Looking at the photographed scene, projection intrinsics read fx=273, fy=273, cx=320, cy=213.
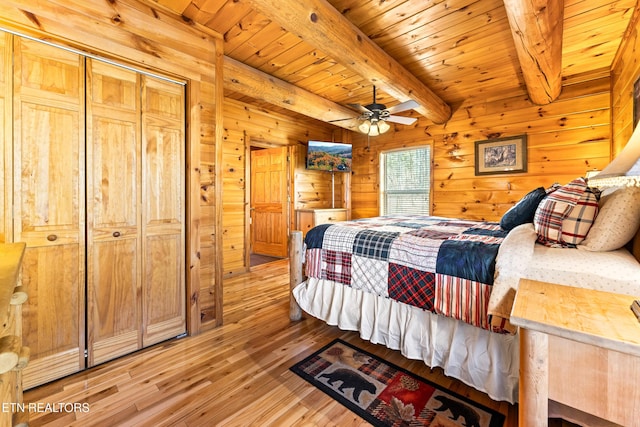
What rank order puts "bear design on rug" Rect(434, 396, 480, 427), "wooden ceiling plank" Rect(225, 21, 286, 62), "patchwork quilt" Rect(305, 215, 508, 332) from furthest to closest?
"wooden ceiling plank" Rect(225, 21, 286, 62) → "patchwork quilt" Rect(305, 215, 508, 332) → "bear design on rug" Rect(434, 396, 480, 427)

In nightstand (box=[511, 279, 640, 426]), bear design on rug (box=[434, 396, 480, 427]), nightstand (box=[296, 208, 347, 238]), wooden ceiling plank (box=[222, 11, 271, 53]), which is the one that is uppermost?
wooden ceiling plank (box=[222, 11, 271, 53])

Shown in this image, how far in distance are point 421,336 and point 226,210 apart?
3.10 metres

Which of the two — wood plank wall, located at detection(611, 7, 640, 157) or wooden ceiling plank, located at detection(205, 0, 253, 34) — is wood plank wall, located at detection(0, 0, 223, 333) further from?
wood plank wall, located at detection(611, 7, 640, 157)

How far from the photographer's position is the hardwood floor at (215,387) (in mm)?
1373

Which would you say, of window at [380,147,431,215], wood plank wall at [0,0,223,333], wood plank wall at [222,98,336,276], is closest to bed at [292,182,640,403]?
wood plank wall at [0,0,223,333]

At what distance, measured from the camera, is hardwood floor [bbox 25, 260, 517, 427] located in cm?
137

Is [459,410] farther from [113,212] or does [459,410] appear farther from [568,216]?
[113,212]

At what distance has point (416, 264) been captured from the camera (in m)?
1.69

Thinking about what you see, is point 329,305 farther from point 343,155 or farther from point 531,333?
point 343,155

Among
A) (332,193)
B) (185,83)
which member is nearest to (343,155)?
(332,193)

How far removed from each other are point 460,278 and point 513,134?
317cm

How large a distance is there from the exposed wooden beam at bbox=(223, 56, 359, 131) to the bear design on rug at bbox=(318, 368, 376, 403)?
2841 millimetres

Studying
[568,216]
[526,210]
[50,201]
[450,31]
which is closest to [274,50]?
[450,31]

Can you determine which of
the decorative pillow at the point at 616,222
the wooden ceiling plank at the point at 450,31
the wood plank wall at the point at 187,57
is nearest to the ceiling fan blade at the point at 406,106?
the wooden ceiling plank at the point at 450,31
